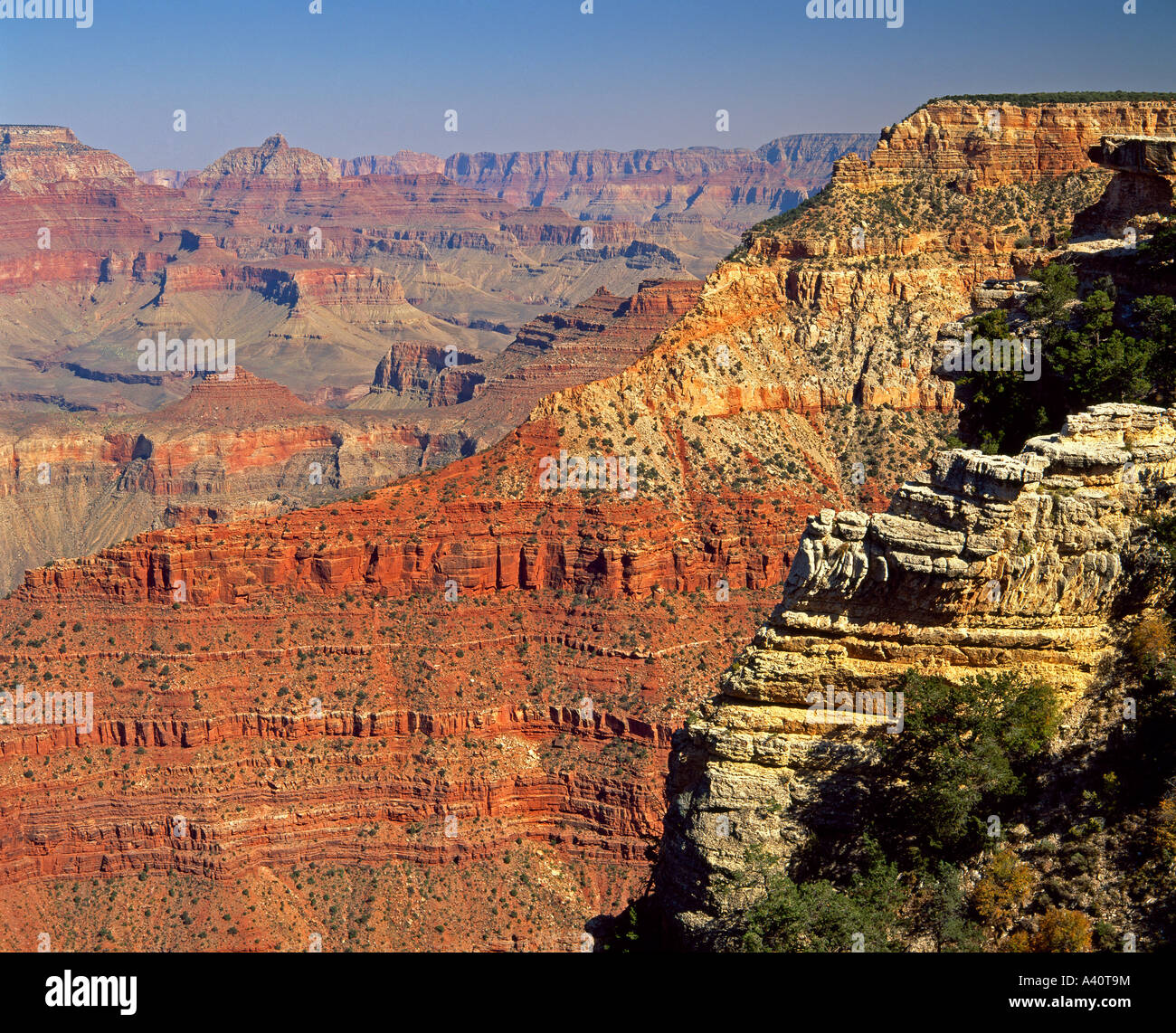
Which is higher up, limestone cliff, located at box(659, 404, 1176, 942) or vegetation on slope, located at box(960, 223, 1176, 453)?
vegetation on slope, located at box(960, 223, 1176, 453)

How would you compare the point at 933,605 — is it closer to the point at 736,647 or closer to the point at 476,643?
the point at 736,647

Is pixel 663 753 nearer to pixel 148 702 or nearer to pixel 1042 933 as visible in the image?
pixel 148 702

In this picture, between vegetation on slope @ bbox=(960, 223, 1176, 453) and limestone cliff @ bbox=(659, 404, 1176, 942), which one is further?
vegetation on slope @ bbox=(960, 223, 1176, 453)

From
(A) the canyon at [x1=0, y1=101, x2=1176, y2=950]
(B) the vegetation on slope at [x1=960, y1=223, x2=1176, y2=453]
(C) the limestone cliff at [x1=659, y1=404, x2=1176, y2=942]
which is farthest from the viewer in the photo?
(A) the canyon at [x1=0, y1=101, x2=1176, y2=950]

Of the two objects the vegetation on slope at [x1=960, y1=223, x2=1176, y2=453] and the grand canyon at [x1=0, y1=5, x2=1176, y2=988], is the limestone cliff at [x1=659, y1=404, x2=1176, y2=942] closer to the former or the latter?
the grand canyon at [x1=0, y1=5, x2=1176, y2=988]

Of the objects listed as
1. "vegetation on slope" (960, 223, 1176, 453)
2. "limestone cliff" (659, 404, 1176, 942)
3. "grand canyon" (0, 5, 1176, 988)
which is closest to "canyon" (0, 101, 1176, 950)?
"grand canyon" (0, 5, 1176, 988)

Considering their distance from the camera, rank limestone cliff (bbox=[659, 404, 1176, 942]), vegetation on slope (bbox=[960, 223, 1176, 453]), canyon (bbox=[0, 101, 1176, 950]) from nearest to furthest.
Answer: limestone cliff (bbox=[659, 404, 1176, 942]) < vegetation on slope (bbox=[960, 223, 1176, 453]) < canyon (bbox=[0, 101, 1176, 950])

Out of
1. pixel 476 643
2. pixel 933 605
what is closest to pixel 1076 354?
pixel 933 605

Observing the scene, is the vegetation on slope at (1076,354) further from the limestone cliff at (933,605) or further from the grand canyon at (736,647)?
the limestone cliff at (933,605)

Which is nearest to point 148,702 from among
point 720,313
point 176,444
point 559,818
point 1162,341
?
point 559,818
